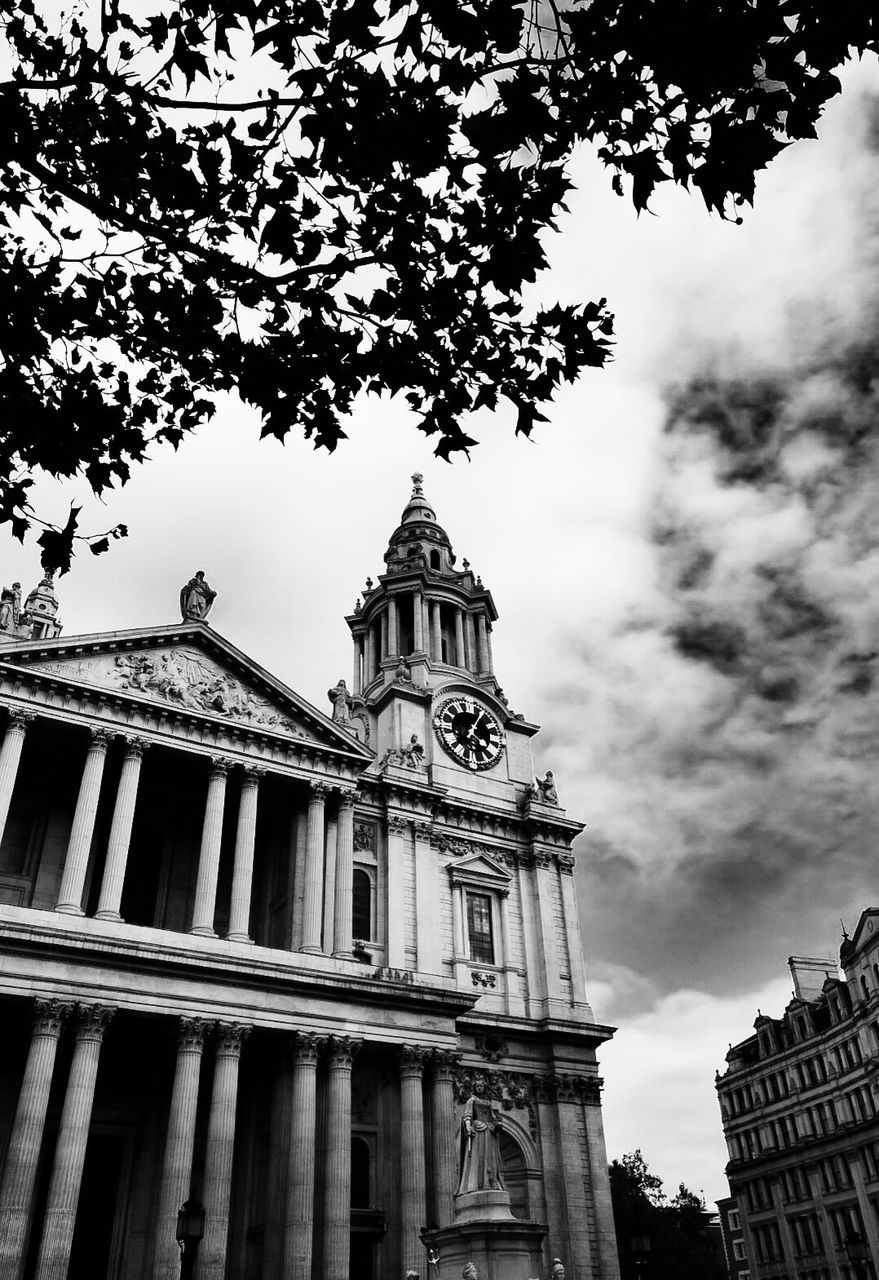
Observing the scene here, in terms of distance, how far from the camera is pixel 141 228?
962 centimetres

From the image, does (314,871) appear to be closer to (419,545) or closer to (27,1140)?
(27,1140)

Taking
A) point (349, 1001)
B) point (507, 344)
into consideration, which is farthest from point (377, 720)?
point (507, 344)

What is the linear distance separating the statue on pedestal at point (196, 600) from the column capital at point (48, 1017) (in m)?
13.5

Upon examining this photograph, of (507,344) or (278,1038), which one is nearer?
(507,344)

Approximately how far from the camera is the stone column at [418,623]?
46.6 meters

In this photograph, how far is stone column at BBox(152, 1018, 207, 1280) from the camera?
81.7ft

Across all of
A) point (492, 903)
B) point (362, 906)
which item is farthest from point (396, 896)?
point (492, 903)

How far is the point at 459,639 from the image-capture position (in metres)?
48.6

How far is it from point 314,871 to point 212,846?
11.1ft

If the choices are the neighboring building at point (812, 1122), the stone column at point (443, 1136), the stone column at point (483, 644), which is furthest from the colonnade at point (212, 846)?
the neighboring building at point (812, 1122)

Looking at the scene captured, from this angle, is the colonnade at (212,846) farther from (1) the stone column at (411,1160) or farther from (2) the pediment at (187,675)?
(1) the stone column at (411,1160)

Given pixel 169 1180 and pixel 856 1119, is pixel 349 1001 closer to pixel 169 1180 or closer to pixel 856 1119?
pixel 169 1180

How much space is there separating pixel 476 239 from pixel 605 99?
1635 millimetres

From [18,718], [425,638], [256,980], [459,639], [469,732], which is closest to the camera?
[256,980]
